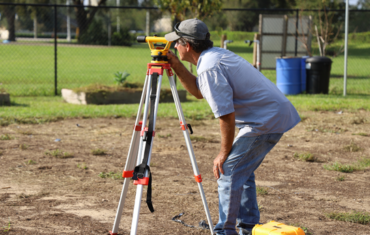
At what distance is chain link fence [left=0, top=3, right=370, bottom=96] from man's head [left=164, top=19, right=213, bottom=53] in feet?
31.7

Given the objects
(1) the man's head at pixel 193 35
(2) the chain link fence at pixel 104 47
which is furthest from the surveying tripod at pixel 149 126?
(2) the chain link fence at pixel 104 47

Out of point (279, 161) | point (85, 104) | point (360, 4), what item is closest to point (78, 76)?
point (85, 104)

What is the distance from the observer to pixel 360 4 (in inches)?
2596

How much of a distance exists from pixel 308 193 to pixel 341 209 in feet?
1.77

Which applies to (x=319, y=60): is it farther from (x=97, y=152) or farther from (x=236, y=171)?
(x=236, y=171)

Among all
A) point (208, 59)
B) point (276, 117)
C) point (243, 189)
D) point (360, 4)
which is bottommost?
point (243, 189)

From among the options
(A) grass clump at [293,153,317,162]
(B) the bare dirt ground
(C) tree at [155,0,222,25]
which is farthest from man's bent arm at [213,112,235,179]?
(C) tree at [155,0,222,25]

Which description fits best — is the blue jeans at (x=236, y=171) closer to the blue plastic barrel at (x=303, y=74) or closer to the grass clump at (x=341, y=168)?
the grass clump at (x=341, y=168)

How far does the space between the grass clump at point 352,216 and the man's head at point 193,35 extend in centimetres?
216

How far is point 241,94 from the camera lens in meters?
3.00

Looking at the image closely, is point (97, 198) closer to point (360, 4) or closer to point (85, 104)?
point (85, 104)

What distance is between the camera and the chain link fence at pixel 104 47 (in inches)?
593

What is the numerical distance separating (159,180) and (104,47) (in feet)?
98.1

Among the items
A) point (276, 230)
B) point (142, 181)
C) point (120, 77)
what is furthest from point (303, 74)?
point (142, 181)
